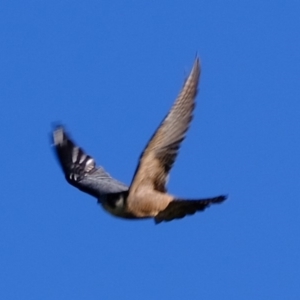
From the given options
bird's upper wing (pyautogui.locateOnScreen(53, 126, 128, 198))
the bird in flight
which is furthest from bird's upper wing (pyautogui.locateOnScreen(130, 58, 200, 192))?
bird's upper wing (pyautogui.locateOnScreen(53, 126, 128, 198))

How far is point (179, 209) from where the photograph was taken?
35.0 ft

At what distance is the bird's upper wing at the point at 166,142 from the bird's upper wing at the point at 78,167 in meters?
1.34

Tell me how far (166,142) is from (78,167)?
2.51m

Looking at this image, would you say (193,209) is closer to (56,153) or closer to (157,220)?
(157,220)

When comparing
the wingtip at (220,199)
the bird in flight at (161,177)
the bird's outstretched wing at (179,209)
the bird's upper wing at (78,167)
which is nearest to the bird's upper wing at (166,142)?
the bird in flight at (161,177)

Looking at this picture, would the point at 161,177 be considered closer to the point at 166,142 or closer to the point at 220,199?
the point at 166,142

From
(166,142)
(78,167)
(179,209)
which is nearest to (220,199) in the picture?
(179,209)

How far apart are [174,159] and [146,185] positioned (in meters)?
0.35

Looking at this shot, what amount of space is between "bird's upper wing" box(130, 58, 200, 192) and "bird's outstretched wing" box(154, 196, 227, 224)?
Answer: 251mm

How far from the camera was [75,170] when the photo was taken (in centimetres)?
1285

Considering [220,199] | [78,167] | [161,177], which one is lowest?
[220,199]

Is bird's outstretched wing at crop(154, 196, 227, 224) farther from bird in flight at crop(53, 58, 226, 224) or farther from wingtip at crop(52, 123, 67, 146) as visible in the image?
wingtip at crop(52, 123, 67, 146)

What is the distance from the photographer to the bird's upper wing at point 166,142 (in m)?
10.6

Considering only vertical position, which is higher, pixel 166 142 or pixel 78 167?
pixel 78 167
